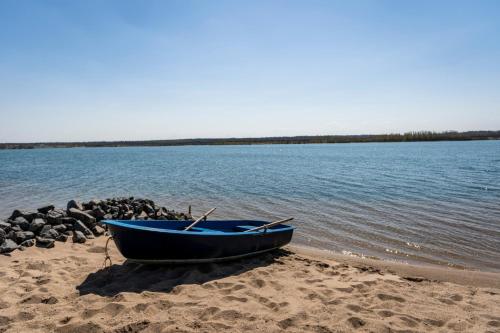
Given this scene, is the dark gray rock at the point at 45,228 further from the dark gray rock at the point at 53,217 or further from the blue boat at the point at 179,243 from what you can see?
the blue boat at the point at 179,243

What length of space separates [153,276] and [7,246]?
12.8 feet

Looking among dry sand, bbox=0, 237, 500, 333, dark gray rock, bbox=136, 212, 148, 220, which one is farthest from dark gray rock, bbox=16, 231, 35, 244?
dark gray rock, bbox=136, 212, 148, 220

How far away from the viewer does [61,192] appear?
21.0 metres

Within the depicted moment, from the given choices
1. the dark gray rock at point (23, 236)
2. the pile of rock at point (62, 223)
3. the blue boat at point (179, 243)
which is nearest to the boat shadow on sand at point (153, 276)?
the blue boat at point (179, 243)

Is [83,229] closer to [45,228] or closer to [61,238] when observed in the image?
[61,238]

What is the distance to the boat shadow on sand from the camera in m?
6.46

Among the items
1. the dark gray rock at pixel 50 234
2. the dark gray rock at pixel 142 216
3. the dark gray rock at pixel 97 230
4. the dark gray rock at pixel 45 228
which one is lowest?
the dark gray rock at pixel 142 216

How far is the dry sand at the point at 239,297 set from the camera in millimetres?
5020

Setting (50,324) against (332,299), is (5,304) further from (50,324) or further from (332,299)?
(332,299)

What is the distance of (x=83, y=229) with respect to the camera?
10.1 meters

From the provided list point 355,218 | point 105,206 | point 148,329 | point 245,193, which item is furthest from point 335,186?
point 148,329

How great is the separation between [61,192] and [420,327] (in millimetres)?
20825

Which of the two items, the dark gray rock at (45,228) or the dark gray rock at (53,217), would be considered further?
the dark gray rock at (53,217)

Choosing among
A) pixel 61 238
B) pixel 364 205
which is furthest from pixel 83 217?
pixel 364 205
